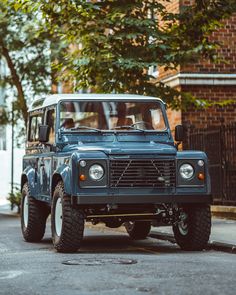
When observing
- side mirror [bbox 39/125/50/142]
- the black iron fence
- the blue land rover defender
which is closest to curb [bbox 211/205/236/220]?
the black iron fence

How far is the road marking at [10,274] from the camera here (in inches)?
348

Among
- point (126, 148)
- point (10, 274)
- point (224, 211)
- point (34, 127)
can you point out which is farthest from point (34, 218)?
point (224, 211)

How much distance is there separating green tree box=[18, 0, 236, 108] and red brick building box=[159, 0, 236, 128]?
417 cm

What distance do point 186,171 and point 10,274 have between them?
331 cm

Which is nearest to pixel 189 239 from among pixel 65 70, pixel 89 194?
pixel 89 194

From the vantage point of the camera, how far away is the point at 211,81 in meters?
21.8

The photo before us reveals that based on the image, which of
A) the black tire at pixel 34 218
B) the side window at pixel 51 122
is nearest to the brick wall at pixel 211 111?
the black tire at pixel 34 218

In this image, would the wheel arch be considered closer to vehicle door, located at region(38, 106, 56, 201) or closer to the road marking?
vehicle door, located at region(38, 106, 56, 201)

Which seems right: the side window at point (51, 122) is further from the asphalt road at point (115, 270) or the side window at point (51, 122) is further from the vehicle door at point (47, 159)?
the asphalt road at point (115, 270)

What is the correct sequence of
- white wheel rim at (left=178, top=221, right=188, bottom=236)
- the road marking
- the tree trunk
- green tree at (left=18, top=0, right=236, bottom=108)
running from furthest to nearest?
the tree trunk
green tree at (left=18, top=0, right=236, bottom=108)
white wheel rim at (left=178, top=221, right=188, bottom=236)
the road marking

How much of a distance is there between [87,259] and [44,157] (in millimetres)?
2745

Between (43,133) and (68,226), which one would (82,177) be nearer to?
(68,226)

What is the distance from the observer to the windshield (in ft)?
41.2

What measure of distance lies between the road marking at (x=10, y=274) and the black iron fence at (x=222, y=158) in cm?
1029
